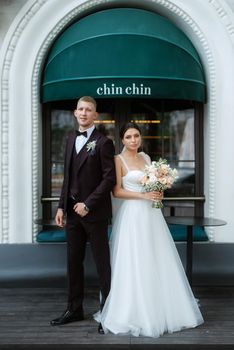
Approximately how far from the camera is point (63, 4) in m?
6.01

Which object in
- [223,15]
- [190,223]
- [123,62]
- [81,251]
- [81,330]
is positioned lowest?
[81,330]

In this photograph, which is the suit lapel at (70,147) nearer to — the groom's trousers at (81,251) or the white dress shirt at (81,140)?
the white dress shirt at (81,140)

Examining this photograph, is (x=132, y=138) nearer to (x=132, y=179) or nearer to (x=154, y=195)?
(x=132, y=179)

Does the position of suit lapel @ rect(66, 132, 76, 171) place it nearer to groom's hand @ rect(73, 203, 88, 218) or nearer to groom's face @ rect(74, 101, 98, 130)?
groom's face @ rect(74, 101, 98, 130)

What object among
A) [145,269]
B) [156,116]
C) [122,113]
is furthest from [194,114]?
[145,269]

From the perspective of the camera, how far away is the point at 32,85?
6062 mm

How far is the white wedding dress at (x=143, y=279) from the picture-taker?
439 cm

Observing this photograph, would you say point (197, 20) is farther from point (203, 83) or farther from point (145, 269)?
point (145, 269)

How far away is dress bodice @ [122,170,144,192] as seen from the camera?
455cm

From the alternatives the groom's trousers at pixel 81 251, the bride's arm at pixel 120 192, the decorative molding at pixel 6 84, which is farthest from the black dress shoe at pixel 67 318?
the decorative molding at pixel 6 84

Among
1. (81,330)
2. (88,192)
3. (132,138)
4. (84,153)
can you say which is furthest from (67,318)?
(132,138)

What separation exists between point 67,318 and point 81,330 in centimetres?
24

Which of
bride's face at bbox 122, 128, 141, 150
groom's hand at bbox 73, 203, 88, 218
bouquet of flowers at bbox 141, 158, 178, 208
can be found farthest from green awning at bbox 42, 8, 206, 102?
groom's hand at bbox 73, 203, 88, 218

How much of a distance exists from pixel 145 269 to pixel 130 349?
0.72 metres
